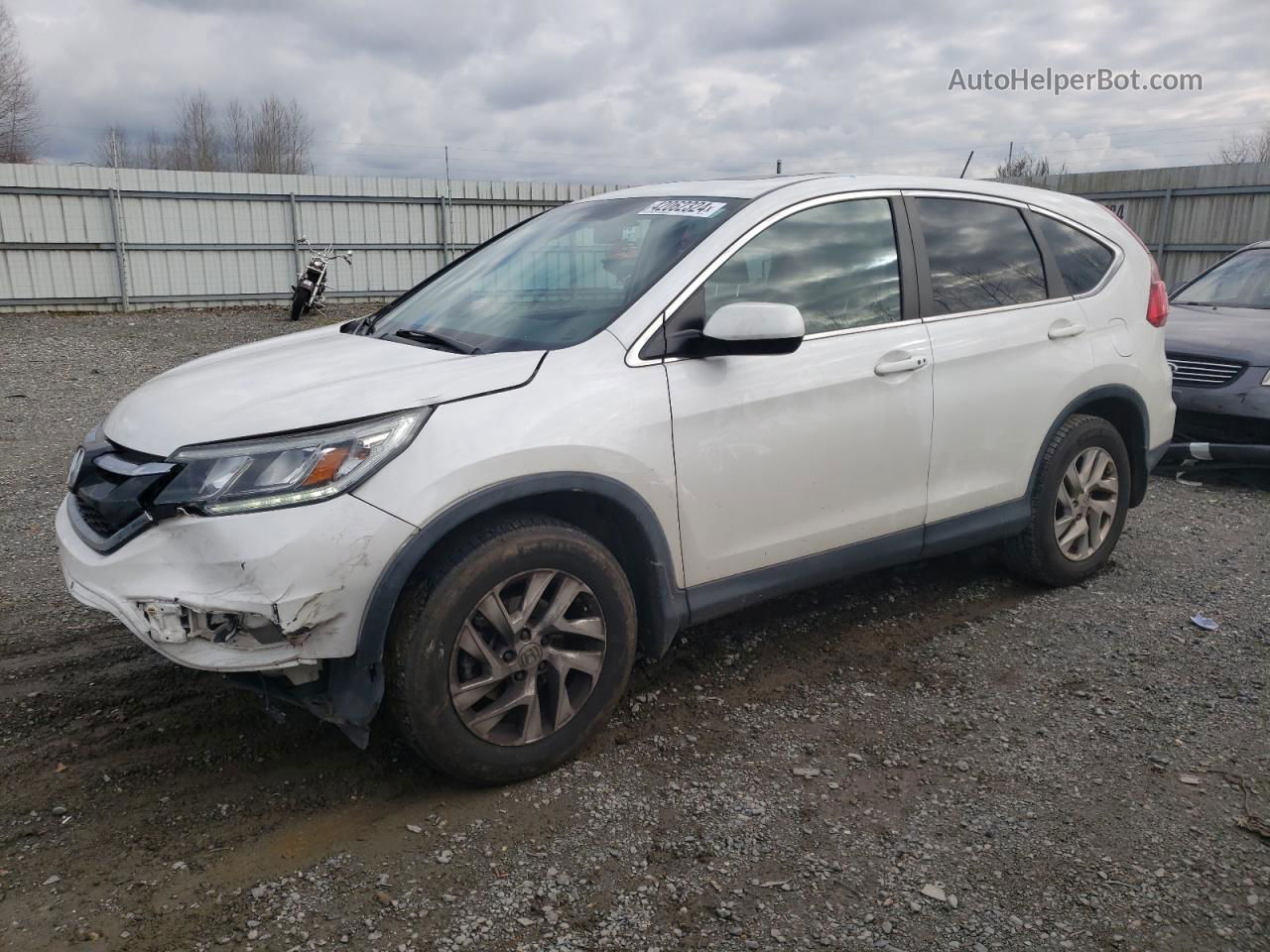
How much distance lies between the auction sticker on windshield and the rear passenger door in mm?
907

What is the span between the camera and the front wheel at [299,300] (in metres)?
17.3

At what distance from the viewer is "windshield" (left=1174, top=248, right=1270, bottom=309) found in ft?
26.3

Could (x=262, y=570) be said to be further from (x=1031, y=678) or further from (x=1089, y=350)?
(x=1089, y=350)

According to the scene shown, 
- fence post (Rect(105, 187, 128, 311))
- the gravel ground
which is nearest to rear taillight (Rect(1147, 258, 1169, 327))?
the gravel ground

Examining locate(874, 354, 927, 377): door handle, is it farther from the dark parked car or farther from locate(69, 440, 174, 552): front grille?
the dark parked car

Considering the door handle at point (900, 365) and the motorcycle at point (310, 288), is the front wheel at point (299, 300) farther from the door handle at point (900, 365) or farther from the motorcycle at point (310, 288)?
the door handle at point (900, 365)

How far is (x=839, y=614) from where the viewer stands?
15.2ft

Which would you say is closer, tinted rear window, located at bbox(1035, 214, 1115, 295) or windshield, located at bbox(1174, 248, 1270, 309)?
tinted rear window, located at bbox(1035, 214, 1115, 295)

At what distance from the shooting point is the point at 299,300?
17391 millimetres

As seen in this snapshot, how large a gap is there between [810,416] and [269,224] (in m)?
18.2

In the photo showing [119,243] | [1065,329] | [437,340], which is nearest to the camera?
[437,340]

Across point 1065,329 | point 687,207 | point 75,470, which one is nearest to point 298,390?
point 75,470

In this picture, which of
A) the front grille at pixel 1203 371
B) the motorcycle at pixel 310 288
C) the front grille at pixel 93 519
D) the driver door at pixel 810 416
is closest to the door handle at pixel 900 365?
the driver door at pixel 810 416

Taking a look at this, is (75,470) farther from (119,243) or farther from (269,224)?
(269,224)
